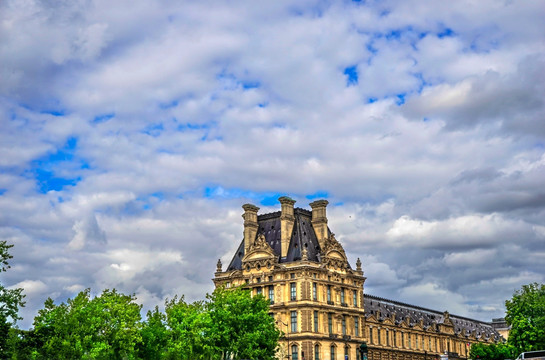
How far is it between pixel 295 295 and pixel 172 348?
36.4 metres

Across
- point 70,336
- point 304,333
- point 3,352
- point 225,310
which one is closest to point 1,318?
point 3,352

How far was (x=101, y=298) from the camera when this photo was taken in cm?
9862

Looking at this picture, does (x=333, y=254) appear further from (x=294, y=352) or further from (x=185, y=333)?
(x=185, y=333)

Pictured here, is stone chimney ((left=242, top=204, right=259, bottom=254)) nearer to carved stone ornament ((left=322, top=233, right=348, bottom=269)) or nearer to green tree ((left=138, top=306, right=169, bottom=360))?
carved stone ornament ((left=322, top=233, right=348, bottom=269))

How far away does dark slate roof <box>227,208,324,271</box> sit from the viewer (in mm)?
134375

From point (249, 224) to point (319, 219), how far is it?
1453cm

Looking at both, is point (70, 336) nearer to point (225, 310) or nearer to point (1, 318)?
point (1, 318)

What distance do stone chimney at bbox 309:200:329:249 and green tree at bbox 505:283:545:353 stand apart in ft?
127

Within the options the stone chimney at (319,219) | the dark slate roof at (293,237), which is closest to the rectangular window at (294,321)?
the dark slate roof at (293,237)

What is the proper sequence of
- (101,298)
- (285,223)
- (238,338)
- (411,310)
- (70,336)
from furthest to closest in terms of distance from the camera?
(411,310)
(285,223)
(238,338)
(101,298)
(70,336)

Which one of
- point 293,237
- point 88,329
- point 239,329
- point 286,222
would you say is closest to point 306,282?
point 293,237

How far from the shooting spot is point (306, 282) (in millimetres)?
128875

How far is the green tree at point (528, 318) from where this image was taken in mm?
127000

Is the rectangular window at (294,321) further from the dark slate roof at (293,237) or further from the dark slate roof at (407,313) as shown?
the dark slate roof at (407,313)
